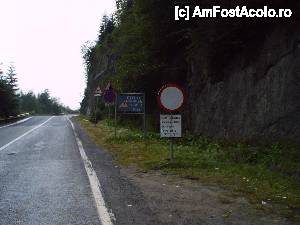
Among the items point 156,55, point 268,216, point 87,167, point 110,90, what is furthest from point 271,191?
point 156,55

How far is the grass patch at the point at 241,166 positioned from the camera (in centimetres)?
838

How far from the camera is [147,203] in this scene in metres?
7.93

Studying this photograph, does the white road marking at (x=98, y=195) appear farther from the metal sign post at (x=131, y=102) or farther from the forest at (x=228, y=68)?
the metal sign post at (x=131, y=102)

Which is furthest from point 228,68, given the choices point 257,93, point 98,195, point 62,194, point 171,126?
point 62,194

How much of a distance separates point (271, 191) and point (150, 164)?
4.30 meters

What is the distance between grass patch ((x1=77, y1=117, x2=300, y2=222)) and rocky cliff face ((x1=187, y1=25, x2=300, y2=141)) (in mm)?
698

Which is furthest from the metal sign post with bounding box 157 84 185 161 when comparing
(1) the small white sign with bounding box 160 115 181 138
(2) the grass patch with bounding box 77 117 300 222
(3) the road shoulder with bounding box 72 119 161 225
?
(3) the road shoulder with bounding box 72 119 161 225

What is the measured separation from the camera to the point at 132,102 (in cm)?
2339

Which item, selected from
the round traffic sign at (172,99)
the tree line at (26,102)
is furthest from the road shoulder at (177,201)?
the tree line at (26,102)

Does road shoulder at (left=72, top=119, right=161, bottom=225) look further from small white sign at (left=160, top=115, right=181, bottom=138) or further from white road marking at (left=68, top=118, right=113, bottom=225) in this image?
small white sign at (left=160, top=115, right=181, bottom=138)

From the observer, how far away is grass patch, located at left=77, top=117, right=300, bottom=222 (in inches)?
330

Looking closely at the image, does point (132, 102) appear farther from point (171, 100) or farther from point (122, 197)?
point (122, 197)

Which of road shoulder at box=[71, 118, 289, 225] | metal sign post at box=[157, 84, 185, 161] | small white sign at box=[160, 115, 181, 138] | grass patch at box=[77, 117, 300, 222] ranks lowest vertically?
road shoulder at box=[71, 118, 289, 225]

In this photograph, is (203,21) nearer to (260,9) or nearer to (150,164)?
(260,9)
